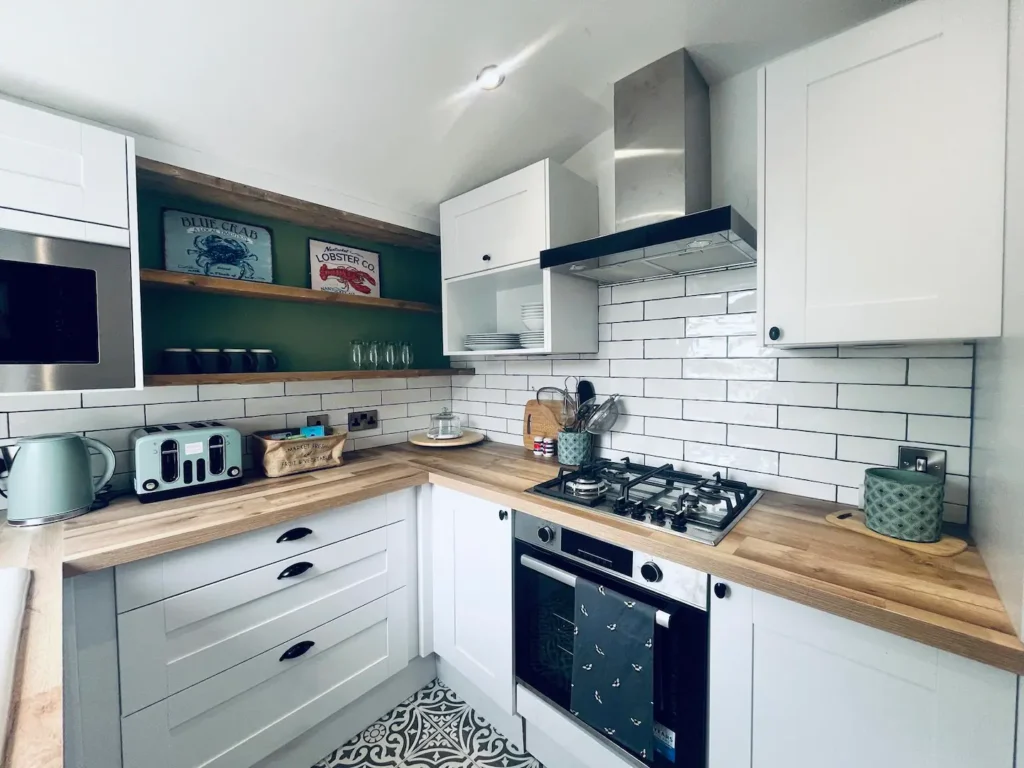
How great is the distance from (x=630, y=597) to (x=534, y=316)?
47.1 inches

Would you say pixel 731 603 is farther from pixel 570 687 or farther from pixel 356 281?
pixel 356 281

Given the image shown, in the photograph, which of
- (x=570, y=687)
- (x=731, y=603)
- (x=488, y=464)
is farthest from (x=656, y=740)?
(x=488, y=464)

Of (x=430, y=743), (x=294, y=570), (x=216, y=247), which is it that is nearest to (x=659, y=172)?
(x=216, y=247)

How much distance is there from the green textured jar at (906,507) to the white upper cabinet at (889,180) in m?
0.40

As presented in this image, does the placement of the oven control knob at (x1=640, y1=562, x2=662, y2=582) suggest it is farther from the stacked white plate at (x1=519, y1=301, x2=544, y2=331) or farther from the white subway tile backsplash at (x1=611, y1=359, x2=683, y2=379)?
the stacked white plate at (x1=519, y1=301, x2=544, y2=331)

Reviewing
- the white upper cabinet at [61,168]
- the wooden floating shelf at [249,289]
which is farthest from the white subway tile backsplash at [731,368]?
the white upper cabinet at [61,168]

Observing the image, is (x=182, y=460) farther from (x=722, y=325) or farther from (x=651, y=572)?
(x=722, y=325)

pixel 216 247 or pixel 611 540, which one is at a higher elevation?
pixel 216 247

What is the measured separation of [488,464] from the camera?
6.40ft

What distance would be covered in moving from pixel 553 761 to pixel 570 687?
36 centimetres

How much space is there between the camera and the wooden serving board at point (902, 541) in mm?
1050

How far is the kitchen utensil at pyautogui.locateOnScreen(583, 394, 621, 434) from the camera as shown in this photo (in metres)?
1.93

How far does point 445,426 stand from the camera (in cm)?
Answer: 252

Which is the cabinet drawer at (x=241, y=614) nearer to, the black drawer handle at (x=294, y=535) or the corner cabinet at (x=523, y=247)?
the black drawer handle at (x=294, y=535)
